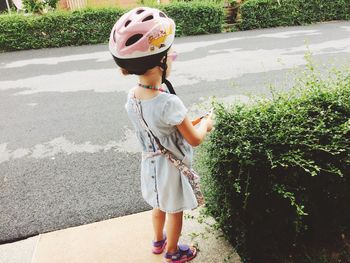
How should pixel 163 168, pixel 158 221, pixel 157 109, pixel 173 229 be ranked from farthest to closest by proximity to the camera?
pixel 158 221 → pixel 173 229 → pixel 163 168 → pixel 157 109

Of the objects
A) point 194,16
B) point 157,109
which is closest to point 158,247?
point 157,109

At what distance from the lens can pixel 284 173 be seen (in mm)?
2459

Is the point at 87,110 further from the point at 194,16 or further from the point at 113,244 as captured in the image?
the point at 194,16

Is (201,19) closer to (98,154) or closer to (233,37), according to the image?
(233,37)

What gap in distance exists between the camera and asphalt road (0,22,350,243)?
3.81 m

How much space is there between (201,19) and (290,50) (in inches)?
189

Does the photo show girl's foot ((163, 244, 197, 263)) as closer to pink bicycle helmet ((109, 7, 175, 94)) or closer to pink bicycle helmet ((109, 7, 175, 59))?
pink bicycle helmet ((109, 7, 175, 94))

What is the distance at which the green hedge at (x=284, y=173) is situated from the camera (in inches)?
95.8

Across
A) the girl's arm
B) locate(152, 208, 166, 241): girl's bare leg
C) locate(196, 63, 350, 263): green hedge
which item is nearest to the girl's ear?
the girl's arm

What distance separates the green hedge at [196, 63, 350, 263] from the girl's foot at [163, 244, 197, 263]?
321 millimetres

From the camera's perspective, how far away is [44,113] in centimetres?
670

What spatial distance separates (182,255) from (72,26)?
12.0 meters

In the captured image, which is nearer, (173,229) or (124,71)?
(124,71)

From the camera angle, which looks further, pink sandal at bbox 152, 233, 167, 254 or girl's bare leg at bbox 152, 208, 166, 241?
pink sandal at bbox 152, 233, 167, 254
